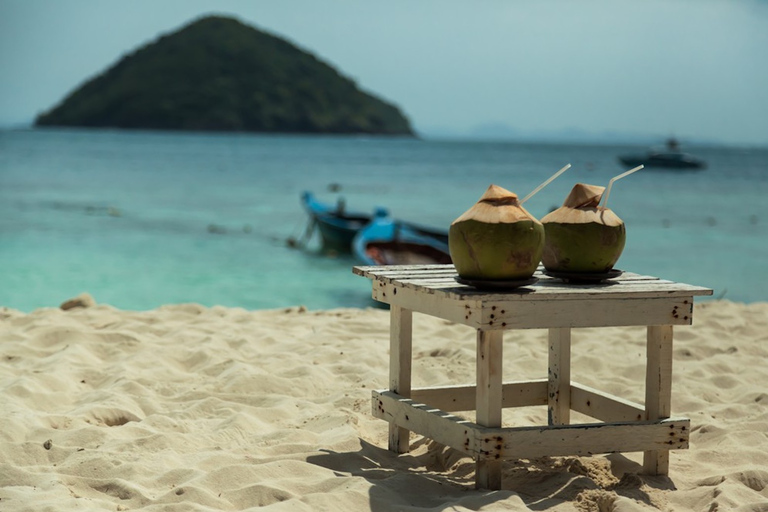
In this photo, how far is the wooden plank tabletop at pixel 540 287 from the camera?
3588mm

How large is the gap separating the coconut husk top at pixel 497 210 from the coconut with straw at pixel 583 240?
0.24 m

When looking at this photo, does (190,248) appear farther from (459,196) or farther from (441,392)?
(459,196)

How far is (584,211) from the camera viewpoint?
13.1ft

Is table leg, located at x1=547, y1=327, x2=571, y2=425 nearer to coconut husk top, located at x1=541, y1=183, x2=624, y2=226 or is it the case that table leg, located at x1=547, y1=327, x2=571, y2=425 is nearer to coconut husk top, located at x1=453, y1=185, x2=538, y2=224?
coconut husk top, located at x1=541, y1=183, x2=624, y2=226

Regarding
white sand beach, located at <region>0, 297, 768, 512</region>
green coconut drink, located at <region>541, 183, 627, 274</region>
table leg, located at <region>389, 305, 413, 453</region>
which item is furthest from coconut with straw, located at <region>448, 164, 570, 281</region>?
white sand beach, located at <region>0, 297, 768, 512</region>

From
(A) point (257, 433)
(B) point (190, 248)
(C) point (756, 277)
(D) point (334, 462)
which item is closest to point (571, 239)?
(D) point (334, 462)

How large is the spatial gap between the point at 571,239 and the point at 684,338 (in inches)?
139

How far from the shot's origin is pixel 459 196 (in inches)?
1409

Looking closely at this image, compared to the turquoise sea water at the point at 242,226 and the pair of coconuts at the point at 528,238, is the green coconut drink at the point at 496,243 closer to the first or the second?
the pair of coconuts at the point at 528,238

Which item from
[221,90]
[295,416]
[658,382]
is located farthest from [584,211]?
[221,90]

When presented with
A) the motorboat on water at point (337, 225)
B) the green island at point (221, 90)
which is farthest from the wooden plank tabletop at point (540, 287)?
the green island at point (221, 90)

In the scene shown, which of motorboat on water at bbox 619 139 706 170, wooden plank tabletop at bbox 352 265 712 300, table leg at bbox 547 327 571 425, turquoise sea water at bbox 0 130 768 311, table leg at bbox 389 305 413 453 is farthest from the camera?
motorboat on water at bbox 619 139 706 170

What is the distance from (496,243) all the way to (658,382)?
1039mm

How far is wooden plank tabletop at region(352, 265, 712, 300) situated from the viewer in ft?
11.8
